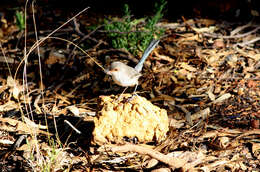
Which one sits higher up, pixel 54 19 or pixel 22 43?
pixel 54 19

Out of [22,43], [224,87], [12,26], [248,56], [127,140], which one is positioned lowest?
[127,140]

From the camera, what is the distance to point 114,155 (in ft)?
7.91

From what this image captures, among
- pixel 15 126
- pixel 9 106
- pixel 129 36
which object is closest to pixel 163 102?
pixel 129 36

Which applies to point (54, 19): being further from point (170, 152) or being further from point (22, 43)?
point (170, 152)

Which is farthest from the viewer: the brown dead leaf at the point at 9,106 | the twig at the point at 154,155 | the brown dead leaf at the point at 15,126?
the brown dead leaf at the point at 9,106

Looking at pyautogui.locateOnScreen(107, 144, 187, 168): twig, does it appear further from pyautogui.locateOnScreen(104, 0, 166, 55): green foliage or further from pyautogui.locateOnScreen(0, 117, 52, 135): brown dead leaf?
pyautogui.locateOnScreen(104, 0, 166, 55): green foliage

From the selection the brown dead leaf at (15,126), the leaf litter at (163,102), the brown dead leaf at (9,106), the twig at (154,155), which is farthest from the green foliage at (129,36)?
the twig at (154,155)

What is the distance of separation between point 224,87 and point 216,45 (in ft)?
3.41

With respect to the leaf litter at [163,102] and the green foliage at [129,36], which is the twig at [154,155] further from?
→ the green foliage at [129,36]

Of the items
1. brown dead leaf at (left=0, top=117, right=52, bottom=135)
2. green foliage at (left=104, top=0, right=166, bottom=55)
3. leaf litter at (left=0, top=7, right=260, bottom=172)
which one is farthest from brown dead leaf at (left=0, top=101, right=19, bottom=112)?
green foliage at (left=104, top=0, right=166, bottom=55)

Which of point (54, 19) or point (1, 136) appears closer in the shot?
point (1, 136)

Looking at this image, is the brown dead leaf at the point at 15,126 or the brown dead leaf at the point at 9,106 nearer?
the brown dead leaf at the point at 15,126

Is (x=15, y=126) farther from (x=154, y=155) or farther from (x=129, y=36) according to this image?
(x=129, y=36)

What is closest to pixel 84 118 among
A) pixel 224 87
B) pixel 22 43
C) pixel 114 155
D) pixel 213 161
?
pixel 114 155
